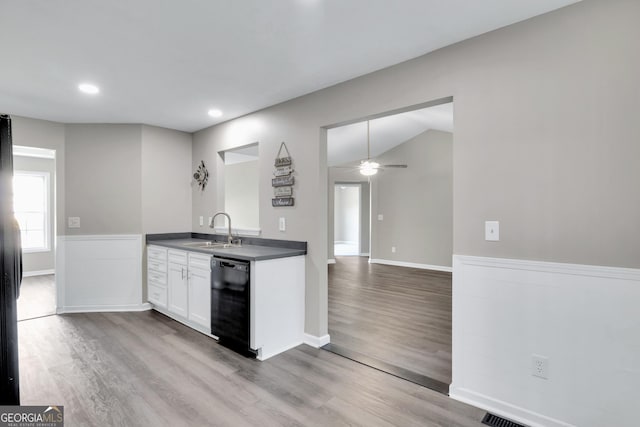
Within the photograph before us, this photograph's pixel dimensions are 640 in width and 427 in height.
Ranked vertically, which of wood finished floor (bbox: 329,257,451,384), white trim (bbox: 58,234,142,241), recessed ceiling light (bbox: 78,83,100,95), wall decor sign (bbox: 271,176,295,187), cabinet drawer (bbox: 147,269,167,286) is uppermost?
recessed ceiling light (bbox: 78,83,100,95)

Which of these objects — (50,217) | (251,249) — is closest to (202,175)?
(251,249)

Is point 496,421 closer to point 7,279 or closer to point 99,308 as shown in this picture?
point 7,279

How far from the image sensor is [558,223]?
1902 mm

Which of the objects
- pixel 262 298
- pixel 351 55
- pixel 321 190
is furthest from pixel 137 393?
pixel 351 55

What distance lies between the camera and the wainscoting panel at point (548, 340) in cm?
172

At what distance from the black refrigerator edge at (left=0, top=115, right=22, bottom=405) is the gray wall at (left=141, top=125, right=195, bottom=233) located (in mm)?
2937

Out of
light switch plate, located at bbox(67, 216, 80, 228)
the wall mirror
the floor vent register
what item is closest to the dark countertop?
light switch plate, located at bbox(67, 216, 80, 228)

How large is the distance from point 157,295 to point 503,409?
3.86 metres

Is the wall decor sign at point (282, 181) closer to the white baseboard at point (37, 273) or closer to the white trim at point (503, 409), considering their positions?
the white trim at point (503, 409)

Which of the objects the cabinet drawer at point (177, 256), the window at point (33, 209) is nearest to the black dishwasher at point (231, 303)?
the cabinet drawer at point (177, 256)

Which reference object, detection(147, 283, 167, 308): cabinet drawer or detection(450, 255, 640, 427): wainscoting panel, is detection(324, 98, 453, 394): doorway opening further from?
detection(147, 283, 167, 308): cabinet drawer

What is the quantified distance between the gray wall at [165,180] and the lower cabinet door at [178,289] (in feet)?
3.09

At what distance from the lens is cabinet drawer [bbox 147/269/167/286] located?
4047mm

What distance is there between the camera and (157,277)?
4.17 metres
